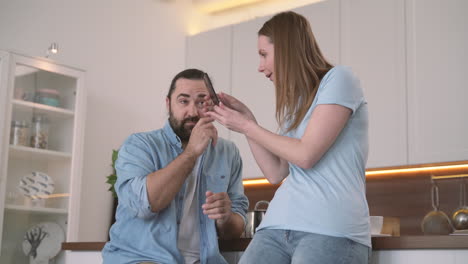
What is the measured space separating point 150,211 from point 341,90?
783 millimetres

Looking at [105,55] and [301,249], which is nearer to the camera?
[301,249]

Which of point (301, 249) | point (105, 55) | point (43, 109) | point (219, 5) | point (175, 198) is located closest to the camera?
point (301, 249)

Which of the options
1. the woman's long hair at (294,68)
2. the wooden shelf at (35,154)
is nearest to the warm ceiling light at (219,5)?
the wooden shelf at (35,154)

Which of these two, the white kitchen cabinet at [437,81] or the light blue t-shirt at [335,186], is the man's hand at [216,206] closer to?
the light blue t-shirt at [335,186]

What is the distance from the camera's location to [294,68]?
1.65 m

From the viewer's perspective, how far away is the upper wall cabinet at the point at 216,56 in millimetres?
4668

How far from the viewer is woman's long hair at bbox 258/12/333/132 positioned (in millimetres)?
1635

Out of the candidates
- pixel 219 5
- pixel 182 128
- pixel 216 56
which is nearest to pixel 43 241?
pixel 216 56

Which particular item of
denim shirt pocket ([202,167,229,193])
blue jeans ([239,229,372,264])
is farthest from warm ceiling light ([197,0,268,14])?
blue jeans ([239,229,372,264])

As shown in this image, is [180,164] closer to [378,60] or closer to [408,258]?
[408,258]

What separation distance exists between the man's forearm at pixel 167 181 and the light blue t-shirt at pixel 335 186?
0.50 metres

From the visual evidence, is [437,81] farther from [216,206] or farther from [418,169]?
[216,206]

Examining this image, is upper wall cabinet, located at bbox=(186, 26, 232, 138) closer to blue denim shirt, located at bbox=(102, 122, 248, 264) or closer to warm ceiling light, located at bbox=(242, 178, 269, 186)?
warm ceiling light, located at bbox=(242, 178, 269, 186)

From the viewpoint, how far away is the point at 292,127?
1.64 meters
